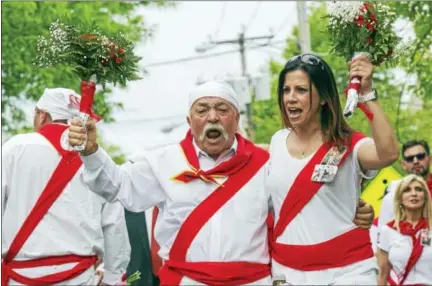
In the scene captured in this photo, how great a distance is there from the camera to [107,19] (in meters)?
22.2

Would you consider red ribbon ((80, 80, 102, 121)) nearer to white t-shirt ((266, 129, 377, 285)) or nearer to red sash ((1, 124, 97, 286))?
white t-shirt ((266, 129, 377, 285))

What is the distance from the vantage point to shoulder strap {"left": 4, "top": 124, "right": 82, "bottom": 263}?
11.0 m

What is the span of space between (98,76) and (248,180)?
126cm

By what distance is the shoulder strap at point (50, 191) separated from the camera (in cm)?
1096

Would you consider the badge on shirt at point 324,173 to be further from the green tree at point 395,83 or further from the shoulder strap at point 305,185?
the green tree at point 395,83

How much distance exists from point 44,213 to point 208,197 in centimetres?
202

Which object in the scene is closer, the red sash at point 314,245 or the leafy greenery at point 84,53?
the red sash at point 314,245

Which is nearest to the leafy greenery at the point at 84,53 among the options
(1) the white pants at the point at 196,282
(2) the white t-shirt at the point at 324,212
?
(2) the white t-shirt at the point at 324,212

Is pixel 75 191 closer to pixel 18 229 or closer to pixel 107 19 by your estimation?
pixel 18 229

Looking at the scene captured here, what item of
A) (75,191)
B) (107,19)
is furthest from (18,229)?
(107,19)

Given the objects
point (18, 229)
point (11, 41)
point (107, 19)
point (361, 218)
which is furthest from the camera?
point (107, 19)

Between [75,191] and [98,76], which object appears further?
[75,191]

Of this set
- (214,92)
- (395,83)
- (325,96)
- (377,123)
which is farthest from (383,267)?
(377,123)

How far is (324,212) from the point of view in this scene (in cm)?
861
